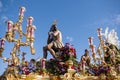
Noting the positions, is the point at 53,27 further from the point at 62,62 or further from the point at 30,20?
the point at 62,62

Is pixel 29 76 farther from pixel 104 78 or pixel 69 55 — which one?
pixel 104 78

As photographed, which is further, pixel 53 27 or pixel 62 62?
pixel 53 27

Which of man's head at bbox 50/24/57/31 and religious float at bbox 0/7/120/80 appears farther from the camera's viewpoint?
man's head at bbox 50/24/57/31

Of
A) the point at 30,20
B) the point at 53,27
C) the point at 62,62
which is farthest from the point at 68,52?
the point at 30,20

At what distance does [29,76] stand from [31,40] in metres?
2.24

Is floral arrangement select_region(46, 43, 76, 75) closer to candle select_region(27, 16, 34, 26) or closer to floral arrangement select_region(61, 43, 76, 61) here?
floral arrangement select_region(61, 43, 76, 61)

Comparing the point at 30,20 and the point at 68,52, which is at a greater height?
the point at 30,20

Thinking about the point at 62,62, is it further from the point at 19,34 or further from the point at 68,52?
the point at 19,34

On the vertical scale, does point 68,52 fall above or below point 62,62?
A: above

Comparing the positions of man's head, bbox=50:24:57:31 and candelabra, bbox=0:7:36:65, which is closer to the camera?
candelabra, bbox=0:7:36:65

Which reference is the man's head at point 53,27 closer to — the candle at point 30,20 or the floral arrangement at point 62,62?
the floral arrangement at point 62,62

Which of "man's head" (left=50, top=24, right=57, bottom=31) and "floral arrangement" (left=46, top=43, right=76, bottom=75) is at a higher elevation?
"man's head" (left=50, top=24, right=57, bottom=31)

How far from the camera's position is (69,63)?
56.2 ft

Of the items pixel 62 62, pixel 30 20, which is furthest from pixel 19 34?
pixel 62 62
